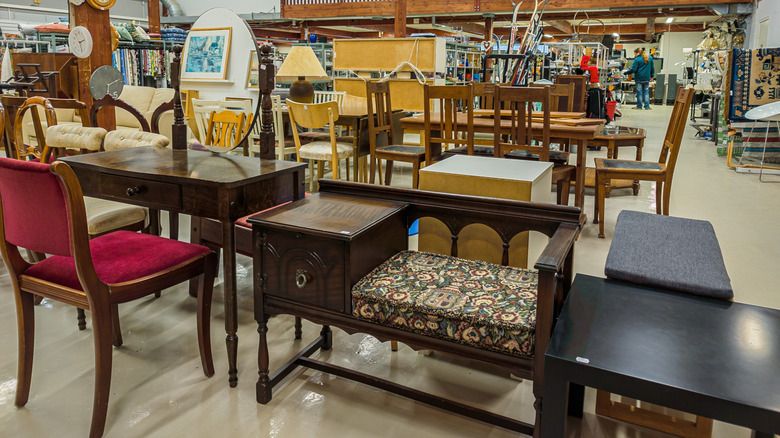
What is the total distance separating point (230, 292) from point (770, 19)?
901cm

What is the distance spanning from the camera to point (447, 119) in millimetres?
4516

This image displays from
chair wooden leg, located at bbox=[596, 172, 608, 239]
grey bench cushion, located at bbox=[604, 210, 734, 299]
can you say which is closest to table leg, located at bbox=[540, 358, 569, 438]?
grey bench cushion, located at bbox=[604, 210, 734, 299]

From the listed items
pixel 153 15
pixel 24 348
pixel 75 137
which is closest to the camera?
pixel 24 348

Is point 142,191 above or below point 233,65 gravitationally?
below

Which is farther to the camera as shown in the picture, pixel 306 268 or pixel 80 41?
pixel 80 41

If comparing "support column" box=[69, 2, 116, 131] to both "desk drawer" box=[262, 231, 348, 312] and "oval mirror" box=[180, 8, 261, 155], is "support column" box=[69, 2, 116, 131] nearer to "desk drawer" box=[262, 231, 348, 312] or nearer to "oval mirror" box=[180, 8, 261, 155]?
"oval mirror" box=[180, 8, 261, 155]

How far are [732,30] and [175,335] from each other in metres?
11.5

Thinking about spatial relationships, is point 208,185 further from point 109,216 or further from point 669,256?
point 669,256

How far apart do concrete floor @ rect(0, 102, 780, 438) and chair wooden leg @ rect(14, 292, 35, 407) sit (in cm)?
6

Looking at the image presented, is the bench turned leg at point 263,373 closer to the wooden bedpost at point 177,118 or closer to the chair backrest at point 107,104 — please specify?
the wooden bedpost at point 177,118

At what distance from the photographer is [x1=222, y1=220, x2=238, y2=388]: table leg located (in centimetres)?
198

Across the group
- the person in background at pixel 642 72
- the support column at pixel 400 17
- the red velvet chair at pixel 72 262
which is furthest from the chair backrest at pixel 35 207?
the person in background at pixel 642 72

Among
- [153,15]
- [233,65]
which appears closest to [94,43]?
[233,65]

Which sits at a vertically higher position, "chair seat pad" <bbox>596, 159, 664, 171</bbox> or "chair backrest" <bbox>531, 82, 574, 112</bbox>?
"chair backrest" <bbox>531, 82, 574, 112</bbox>
